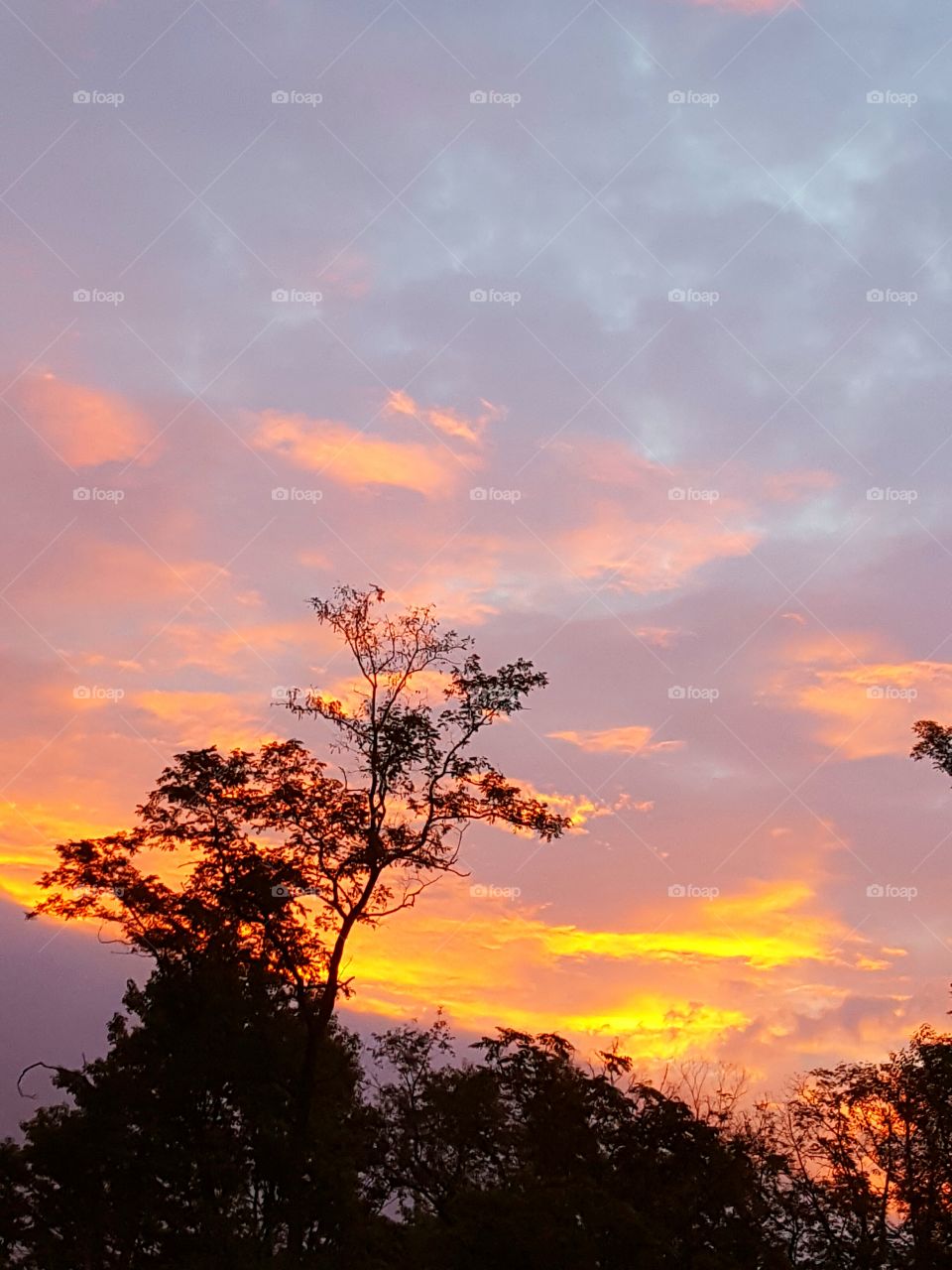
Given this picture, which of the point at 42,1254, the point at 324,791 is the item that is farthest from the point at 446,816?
the point at 42,1254

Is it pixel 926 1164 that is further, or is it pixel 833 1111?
pixel 833 1111

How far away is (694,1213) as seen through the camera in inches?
1102

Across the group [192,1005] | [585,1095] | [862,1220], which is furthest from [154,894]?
[862,1220]

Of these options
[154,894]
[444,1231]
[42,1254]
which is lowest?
[42,1254]

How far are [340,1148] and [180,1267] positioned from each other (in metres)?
4.34

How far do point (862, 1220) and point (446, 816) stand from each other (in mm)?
19179

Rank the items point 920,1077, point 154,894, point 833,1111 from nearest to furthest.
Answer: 1. point 154,894
2. point 920,1077
3. point 833,1111

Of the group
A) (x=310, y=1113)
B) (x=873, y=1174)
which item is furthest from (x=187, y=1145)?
(x=873, y=1174)

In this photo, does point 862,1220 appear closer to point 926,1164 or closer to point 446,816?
point 926,1164

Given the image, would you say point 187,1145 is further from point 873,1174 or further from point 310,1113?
point 873,1174

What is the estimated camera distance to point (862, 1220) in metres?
34.8

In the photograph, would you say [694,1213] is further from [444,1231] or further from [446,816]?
[446,816]

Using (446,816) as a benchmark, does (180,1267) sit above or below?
below

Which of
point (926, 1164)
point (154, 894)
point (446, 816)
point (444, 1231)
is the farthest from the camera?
point (926, 1164)
